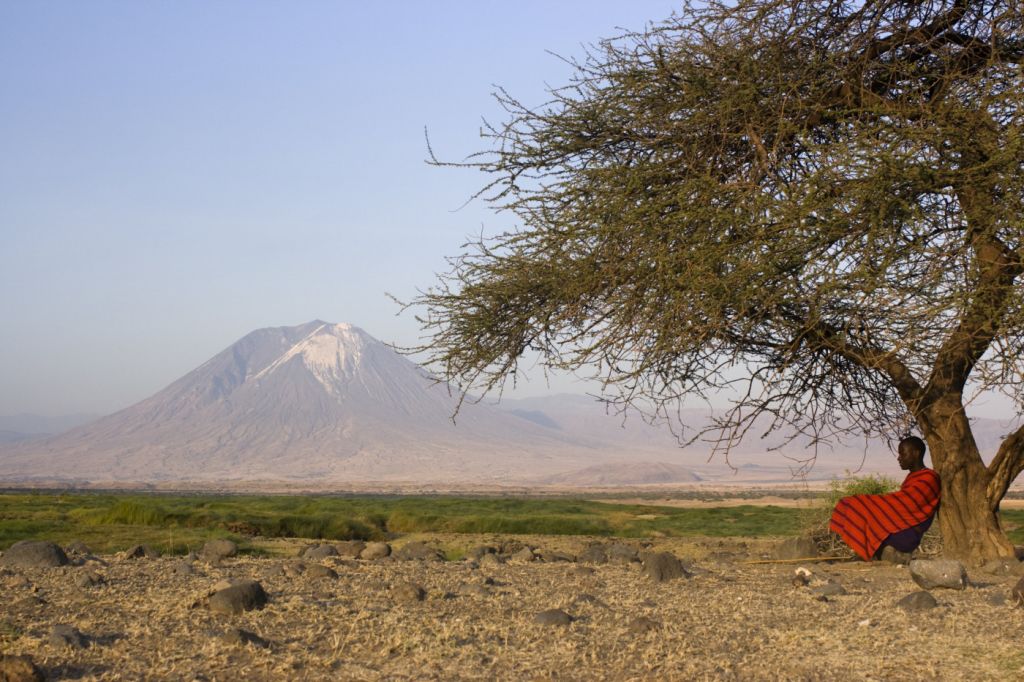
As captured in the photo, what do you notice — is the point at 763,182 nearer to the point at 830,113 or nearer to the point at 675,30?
the point at 830,113

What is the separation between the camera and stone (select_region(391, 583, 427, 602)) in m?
9.31

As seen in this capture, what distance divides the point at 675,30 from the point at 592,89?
1319 mm

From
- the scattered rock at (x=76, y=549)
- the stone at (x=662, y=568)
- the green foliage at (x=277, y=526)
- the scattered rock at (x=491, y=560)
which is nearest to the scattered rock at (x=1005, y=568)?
the stone at (x=662, y=568)

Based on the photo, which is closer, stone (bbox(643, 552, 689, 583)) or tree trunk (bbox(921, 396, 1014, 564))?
stone (bbox(643, 552, 689, 583))

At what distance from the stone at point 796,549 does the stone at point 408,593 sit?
7.73 meters

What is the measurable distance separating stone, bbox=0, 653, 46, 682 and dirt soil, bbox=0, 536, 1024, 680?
0.74 feet

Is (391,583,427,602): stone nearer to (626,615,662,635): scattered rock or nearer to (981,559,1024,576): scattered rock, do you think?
(626,615,662,635): scattered rock

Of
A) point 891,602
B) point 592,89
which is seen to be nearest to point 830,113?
point 592,89

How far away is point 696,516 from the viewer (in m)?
35.6

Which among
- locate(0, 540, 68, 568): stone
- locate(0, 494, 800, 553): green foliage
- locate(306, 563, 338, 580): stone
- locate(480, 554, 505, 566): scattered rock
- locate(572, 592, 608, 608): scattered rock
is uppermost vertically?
locate(0, 540, 68, 568): stone

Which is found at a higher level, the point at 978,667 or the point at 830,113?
the point at 830,113

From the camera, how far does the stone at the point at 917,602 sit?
9391 mm

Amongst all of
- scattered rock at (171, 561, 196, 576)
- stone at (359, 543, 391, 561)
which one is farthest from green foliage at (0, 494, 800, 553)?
scattered rock at (171, 561, 196, 576)

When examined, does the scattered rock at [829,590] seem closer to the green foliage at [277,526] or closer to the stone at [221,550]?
the stone at [221,550]
